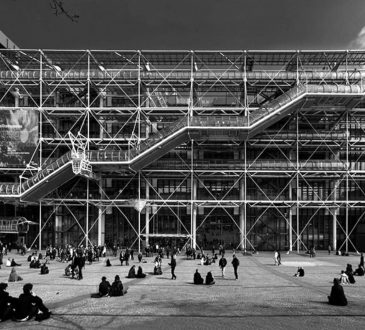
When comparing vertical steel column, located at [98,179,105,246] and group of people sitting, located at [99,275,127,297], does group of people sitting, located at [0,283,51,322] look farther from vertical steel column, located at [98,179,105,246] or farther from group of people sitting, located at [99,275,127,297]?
vertical steel column, located at [98,179,105,246]

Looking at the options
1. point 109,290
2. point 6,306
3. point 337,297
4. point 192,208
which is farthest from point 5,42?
point 337,297

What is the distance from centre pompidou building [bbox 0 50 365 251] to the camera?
126ft

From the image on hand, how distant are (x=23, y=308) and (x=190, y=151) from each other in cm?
2998

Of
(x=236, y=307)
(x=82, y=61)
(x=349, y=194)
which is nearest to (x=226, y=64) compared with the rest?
(x=82, y=61)

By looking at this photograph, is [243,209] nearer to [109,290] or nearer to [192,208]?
[192,208]

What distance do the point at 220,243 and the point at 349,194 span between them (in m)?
11.4

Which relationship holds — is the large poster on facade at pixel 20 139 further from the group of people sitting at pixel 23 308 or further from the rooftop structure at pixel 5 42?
the group of people sitting at pixel 23 308

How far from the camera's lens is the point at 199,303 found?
1436 cm

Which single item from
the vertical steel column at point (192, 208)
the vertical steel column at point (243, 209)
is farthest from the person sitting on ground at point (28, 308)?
the vertical steel column at point (243, 209)

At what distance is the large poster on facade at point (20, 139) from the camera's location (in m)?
38.2

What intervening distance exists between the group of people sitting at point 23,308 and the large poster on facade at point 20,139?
2756 centimetres

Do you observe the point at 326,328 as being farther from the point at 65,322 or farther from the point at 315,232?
the point at 315,232

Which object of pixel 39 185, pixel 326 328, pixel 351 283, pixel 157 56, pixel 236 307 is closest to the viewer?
pixel 326 328

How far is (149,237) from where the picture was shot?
40.4 m
